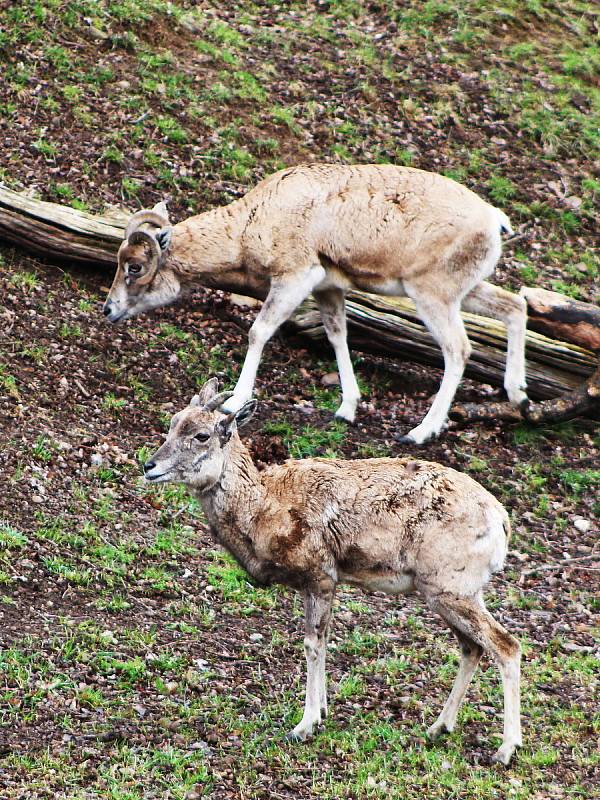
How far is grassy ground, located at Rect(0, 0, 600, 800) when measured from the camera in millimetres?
7238

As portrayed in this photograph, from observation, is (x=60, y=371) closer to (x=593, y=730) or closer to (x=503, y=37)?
(x=593, y=730)

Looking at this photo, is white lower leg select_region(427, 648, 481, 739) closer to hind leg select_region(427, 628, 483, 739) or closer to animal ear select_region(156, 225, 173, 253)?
hind leg select_region(427, 628, 483, 739)

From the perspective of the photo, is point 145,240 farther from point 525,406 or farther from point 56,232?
point 525,406

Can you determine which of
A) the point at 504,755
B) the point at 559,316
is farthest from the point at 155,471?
the point at 559,316

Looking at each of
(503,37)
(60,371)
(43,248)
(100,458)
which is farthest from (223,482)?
(503,37)

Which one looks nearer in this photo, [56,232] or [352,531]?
[352,531]

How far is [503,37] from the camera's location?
61.6 feet

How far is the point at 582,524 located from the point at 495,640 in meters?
3.77

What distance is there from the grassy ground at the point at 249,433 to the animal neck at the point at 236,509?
1.02 m

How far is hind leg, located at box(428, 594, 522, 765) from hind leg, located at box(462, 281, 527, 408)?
16.2ft

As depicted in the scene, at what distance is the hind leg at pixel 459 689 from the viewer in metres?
7.47

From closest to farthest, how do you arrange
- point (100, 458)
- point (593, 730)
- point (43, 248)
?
point (593, 730) → point (100, 458) → point (43, 248)

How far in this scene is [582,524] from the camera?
10.7m

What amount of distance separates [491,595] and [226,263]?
4456 millimetres
